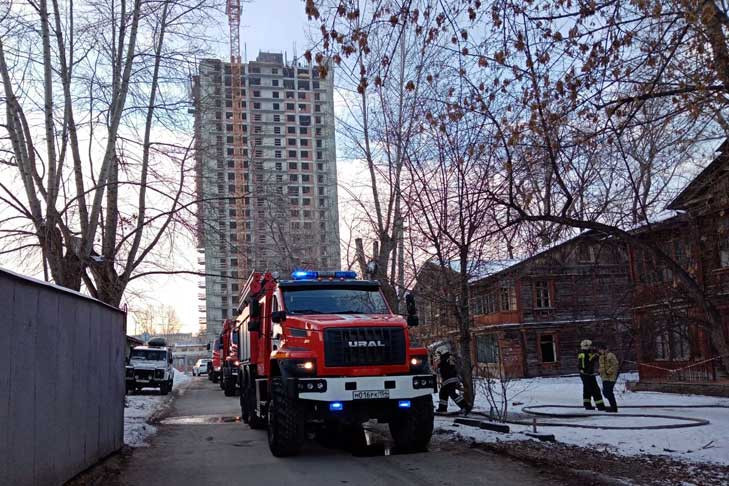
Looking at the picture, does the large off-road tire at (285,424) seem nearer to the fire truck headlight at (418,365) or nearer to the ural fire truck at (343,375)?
the ural fire truck at (343,375)

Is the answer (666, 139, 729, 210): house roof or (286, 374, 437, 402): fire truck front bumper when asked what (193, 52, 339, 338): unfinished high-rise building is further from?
(666, 139, 729, 210): house roof

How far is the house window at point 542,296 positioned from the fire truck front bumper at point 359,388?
3055cm

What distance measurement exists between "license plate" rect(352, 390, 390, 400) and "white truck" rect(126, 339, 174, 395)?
77.0ft

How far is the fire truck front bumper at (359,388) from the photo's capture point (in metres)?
10.1

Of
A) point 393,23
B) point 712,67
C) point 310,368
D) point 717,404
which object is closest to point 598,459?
point 310,368

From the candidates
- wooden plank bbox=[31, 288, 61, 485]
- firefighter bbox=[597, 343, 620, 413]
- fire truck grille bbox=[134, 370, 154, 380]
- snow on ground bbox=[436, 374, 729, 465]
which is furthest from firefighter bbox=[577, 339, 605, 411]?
fire truck grille bbox=[134, 370, 154, 380]

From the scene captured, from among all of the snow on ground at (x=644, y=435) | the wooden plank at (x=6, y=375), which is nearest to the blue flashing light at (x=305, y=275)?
the snow on ground at (x=644, y=435)

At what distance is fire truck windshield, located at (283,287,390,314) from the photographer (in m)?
11.9

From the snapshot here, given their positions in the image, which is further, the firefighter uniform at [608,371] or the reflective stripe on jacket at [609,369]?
the reflective stripe on jacket at [609,369]

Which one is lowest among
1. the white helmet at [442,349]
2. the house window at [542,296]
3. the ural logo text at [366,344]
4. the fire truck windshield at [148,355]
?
the white helmet at [442,349]

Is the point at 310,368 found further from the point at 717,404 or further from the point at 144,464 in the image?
the point at 717,404

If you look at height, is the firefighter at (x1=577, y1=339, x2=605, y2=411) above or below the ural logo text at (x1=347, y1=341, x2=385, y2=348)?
below

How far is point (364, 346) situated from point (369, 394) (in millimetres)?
753

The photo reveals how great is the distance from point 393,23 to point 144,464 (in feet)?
24.3
